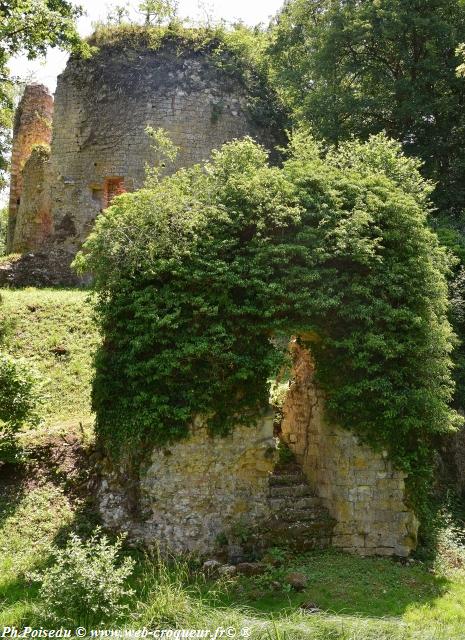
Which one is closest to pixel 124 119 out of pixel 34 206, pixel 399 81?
pixel 34 206

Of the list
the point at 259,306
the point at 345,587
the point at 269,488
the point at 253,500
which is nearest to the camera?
the point at 345,587

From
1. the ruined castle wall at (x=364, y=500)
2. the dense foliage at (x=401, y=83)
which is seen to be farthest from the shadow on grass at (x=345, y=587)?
the dense foliage at (x=401, y=83)

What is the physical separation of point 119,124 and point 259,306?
34.7ft

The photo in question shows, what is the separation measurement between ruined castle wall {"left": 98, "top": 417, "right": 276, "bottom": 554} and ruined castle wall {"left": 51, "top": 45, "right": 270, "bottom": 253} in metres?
10.4

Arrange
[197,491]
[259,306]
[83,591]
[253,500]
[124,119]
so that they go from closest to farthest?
[83,591], [197,491], [253,500], [259,306], [124,119]

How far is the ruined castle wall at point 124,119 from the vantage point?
16516 mm

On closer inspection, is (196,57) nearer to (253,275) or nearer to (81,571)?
(253,275)

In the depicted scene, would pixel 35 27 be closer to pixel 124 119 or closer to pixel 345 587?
pixel 124 119

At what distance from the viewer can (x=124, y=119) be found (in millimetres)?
16609

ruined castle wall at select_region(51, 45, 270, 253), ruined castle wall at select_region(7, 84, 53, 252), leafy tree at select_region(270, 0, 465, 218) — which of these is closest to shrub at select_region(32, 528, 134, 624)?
leafy tree at select_region(270, 0, 465, 218)

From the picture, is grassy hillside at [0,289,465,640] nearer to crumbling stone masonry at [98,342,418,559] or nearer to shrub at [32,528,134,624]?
shrub at [32,528,134,624]

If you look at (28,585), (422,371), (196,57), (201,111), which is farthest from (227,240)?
(196,57)

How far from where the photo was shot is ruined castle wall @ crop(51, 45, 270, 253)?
16.5 m

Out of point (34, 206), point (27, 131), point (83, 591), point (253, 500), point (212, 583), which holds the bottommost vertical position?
point (212, 583)
